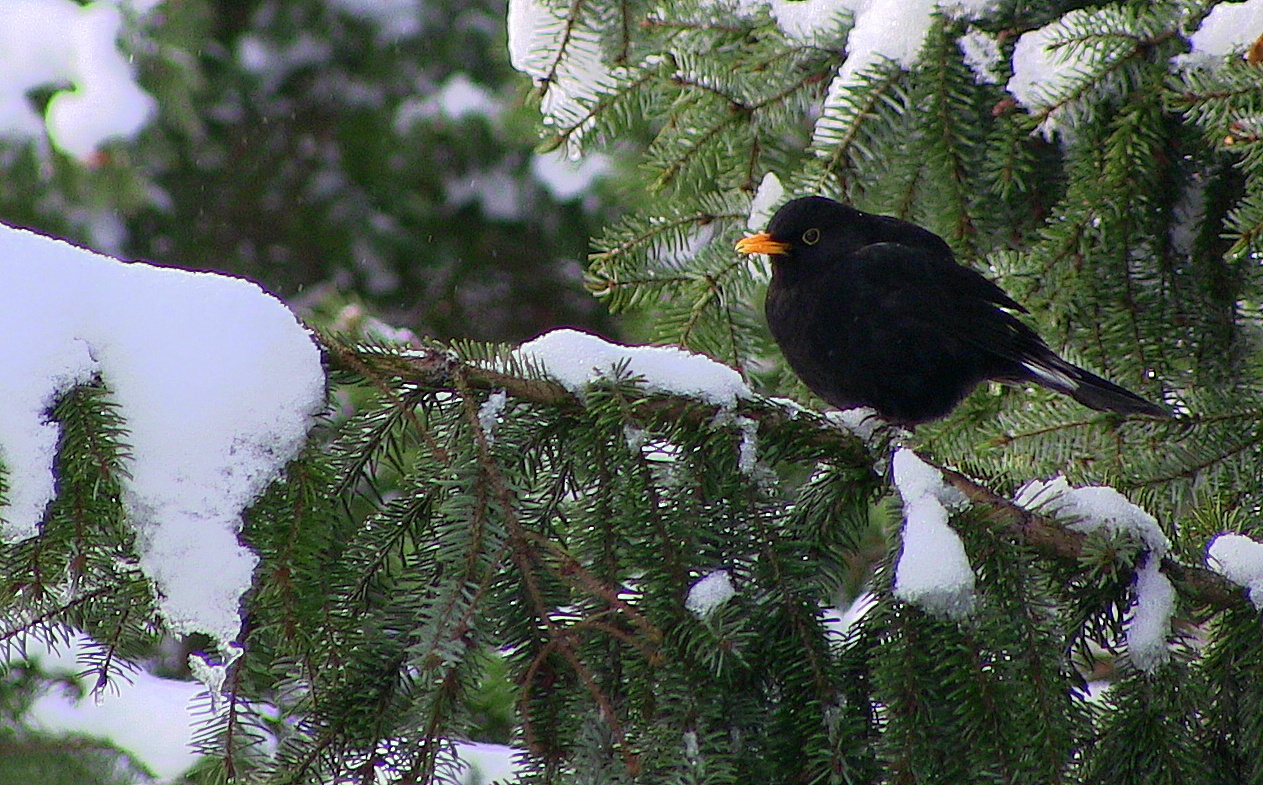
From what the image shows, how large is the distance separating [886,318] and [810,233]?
9.6 inches

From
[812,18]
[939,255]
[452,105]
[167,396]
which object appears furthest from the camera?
[452,105]

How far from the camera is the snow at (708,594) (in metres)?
1.46

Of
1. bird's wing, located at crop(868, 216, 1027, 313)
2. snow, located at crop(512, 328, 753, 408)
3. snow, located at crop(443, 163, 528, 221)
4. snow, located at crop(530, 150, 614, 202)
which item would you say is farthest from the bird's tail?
snow, located at crop(443, 163, 528, 221)

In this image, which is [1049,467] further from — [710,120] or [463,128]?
[463,128]

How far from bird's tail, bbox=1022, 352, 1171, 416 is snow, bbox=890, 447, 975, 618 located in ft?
2.63

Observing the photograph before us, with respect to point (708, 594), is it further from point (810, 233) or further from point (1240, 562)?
point (810, 233)

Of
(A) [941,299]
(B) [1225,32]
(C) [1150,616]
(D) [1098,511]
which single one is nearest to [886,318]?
(A) [941,299]

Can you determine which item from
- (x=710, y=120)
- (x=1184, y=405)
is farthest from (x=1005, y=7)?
(x=1184, y=405)

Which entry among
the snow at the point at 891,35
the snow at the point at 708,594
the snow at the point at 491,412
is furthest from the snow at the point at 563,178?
the snow at the point at 708,594

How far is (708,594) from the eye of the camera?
148 centimetres

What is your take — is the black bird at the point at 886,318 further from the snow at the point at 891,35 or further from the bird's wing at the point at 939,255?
the snow at the point at 891,35

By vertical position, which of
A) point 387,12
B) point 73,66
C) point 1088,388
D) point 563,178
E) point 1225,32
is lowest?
point 1088,388

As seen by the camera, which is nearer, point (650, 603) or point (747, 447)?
point (650, 603)

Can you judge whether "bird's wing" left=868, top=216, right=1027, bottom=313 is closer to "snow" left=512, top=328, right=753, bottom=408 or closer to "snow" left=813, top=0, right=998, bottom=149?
"snow" left=813, top=0, right=998, bottom=149
